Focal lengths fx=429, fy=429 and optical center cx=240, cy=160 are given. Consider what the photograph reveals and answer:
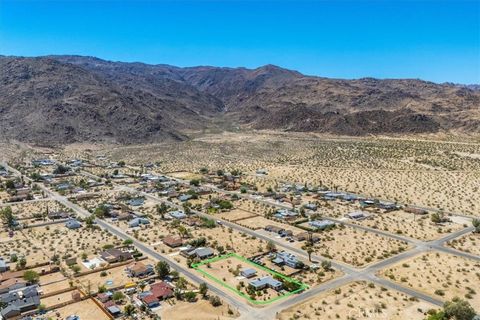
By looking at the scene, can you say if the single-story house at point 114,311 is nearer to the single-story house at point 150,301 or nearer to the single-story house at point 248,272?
the single-story house at point 150,301

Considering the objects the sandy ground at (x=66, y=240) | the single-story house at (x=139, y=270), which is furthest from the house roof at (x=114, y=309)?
the sandy ground at (x=66, y=240)

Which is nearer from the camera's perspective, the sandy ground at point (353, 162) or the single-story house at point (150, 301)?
the single-story house at point (150, 301)

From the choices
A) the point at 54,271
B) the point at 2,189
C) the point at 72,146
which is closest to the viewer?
the point at 54,271

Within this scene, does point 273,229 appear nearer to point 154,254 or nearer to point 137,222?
point 154,254

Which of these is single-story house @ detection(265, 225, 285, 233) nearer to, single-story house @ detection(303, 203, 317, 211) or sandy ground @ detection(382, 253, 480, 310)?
single-story house @ detection(303, 203, 317, 211)

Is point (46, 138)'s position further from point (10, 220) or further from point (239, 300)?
point (239, 300)

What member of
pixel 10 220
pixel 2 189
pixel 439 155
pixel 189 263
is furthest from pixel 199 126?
pixel 189 263
